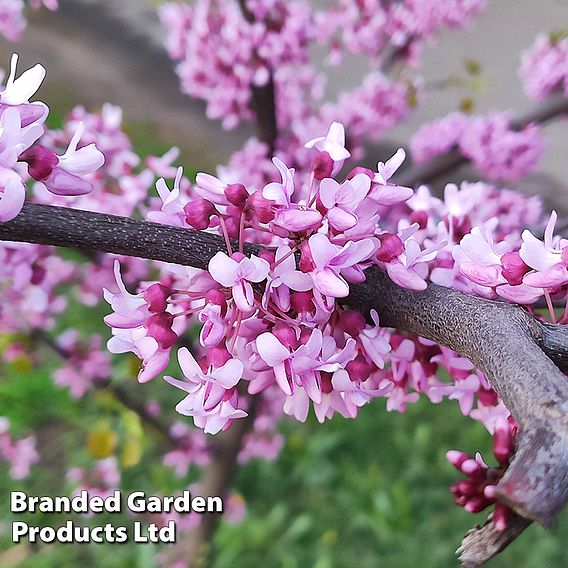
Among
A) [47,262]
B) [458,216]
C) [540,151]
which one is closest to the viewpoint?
[458,216]

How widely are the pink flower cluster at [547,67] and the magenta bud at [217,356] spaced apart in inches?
53.7

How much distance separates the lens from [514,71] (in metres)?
3.04

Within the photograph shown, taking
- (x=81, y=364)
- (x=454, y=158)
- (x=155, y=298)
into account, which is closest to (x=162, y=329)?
(x=155, y=298)

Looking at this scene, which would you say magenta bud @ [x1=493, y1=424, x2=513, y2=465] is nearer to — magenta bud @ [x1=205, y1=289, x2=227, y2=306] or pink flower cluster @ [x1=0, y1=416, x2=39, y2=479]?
magenta bud @ [x1=205, y1=289, x2=227, y2=306]

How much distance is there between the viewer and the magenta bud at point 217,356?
1.59ft

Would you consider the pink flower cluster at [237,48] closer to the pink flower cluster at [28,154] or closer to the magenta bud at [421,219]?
the magenta bud at [421,219]

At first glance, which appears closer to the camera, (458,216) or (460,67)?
(458,216)

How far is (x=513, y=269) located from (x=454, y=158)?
123 centimetres

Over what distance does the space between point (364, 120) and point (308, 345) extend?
1.50 meters

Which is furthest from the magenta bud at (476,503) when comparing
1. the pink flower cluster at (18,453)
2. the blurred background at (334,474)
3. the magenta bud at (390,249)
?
the pink flower cluster at (18,453)

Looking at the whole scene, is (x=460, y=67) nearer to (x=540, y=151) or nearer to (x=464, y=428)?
(x=540, y=151)

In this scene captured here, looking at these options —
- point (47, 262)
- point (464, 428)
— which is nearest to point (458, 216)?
point (47, 262)

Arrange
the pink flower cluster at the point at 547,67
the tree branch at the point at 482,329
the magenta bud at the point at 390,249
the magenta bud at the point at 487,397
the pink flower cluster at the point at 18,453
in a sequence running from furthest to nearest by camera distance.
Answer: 1. the pink flower cluster at the point at 18,453
2. the pink flower cluster at the point at 547,67
3. the magenta bud at the point at 487,397
4. the magenta bud at the point at 390,249
5. the tree branch at the point at 482,329

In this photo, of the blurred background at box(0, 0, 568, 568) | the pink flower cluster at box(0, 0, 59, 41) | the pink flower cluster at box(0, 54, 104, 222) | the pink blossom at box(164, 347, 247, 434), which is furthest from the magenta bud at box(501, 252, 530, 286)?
the pink flower cluster at box(0, 0, 59, 41)
